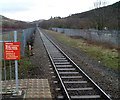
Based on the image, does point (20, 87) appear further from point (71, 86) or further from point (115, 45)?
point (115, 45)

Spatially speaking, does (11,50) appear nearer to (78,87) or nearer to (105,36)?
(78,87)

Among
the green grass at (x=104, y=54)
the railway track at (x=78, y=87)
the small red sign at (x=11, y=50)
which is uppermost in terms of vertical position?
the small red sign at (x=11, y=50)

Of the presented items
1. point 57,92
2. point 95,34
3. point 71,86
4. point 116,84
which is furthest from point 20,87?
point 95,34

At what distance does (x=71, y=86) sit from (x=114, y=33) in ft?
57.7

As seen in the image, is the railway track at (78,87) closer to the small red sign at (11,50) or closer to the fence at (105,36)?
the small red sign at (11,50)

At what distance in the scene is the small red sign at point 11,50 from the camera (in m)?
5.25

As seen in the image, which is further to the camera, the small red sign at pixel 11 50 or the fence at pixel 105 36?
the fence at pixel 105 36

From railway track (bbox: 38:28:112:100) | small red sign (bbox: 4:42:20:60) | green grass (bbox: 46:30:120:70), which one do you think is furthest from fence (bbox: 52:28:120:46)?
small red sign (bbox: 4:42:20:60)

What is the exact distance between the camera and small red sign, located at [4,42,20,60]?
207 inches

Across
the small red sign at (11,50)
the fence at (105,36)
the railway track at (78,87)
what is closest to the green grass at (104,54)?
the fence at (105,36)

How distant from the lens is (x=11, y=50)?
529cm

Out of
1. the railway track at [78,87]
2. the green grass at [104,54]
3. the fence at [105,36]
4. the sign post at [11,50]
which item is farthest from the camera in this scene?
the fence at [105,36]

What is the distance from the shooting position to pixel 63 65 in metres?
10.8

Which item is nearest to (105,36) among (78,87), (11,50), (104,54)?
(104,54)
